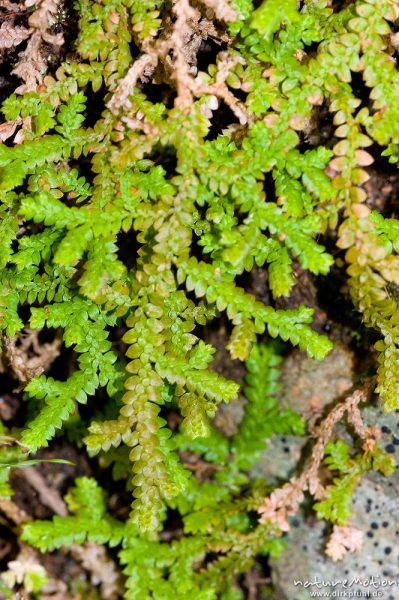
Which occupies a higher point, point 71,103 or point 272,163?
point 71,103

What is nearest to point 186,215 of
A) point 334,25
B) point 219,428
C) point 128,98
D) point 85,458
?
point 128,98

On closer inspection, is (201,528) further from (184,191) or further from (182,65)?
(182,65)

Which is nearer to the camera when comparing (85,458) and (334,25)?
(334,25)

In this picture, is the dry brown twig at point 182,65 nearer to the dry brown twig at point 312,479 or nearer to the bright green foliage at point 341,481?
the dry brown twig at point 312,479

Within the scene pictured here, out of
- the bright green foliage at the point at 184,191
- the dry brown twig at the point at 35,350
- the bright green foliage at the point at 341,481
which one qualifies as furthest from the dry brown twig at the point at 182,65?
the bright green foliage at the point at 341,481

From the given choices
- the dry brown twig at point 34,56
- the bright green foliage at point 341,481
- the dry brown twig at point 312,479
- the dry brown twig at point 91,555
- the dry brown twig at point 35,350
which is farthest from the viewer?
the dry brown twig at point 91,555

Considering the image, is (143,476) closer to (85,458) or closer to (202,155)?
(202,155)
